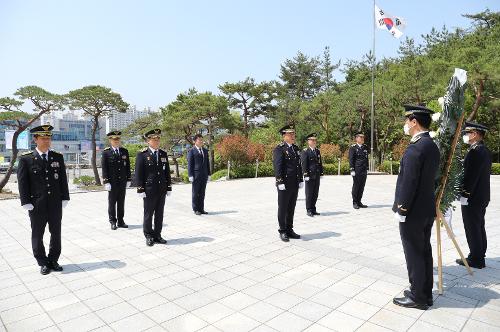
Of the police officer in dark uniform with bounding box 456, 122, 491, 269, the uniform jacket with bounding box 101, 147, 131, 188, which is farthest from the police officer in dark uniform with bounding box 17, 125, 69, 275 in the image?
the police officer in dark uniform with bounding box 456, 122, 491, 269

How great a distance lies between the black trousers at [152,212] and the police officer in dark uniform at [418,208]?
12.8ft

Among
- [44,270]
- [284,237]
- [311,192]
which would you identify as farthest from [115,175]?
[311,192]

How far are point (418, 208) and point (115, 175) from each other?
571 centimetres

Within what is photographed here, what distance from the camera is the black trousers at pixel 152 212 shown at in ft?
19.9

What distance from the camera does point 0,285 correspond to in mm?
4449

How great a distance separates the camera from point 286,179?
20.6 ft

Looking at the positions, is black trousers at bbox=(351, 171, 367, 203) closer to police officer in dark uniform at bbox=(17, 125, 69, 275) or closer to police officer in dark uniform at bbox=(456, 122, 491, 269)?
police officer in dark uniform at bbox=(456, 122, 491, 269)

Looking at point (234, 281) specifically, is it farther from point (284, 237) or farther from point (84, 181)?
point (84, 181)

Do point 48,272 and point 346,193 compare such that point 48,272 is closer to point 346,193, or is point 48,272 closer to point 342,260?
point 342,260

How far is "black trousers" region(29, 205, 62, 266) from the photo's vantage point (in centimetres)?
476

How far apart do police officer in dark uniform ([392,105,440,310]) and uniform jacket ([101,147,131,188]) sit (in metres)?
5.49

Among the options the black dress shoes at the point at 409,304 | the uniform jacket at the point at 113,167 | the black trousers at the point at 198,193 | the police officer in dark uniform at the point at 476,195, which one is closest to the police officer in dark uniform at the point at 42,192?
the uniform jacket at the point at 113,167

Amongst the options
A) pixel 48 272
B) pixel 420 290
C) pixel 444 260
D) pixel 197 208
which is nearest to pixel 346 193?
pixel 197 208

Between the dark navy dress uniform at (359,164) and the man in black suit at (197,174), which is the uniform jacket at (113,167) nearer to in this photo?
the man in black suit at (197,174)
